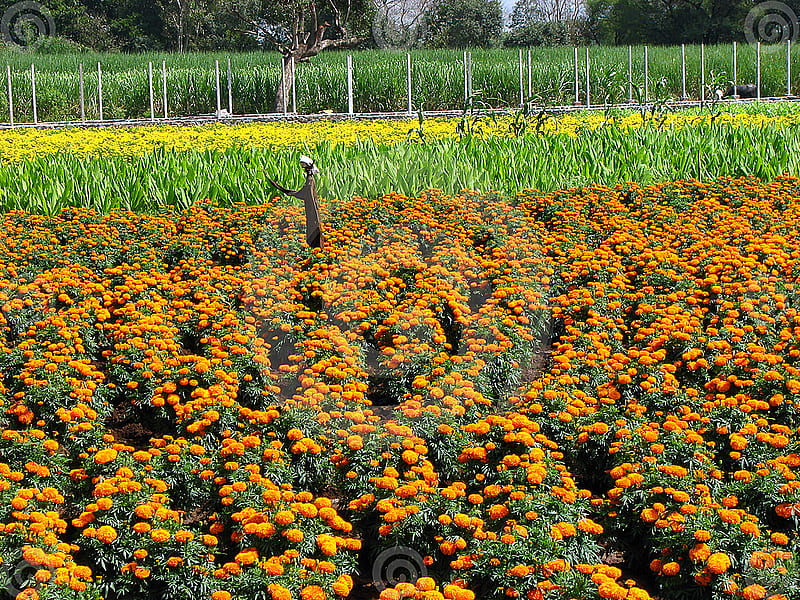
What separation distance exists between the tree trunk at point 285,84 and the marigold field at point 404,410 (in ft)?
49.6

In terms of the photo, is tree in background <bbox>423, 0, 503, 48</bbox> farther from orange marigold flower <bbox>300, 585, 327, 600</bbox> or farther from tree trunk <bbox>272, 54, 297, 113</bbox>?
orange marigold flower <bbox>300, 585, 327, 600</bbox>

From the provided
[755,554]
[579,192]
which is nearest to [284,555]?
[755,554]

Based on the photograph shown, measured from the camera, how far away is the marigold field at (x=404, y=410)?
7.75 ft

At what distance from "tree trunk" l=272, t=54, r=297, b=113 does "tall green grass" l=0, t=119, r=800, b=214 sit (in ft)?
42.3

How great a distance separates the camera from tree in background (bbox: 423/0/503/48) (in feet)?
135

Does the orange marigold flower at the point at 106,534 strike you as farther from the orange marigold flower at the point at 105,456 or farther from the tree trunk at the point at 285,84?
the tree trunk at the point at 285,84

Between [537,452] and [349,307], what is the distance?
1758mm

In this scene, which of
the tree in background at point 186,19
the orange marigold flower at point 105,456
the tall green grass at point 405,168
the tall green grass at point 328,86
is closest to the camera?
the orange marigold flower at point 105,456

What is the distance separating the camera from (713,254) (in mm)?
4965

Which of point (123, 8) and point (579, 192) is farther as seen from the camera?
point (123, 8)

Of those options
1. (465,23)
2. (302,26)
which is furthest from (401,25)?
(302,26)

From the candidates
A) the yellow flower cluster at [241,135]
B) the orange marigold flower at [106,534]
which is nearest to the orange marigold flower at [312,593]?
the orange marigold flower at [106,534]

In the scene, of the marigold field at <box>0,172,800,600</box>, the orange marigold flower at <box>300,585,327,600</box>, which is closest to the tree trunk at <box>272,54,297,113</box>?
the marigold field at <box>0,172,800,600</box>

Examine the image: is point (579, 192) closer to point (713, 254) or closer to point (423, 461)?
point (713, 254)
